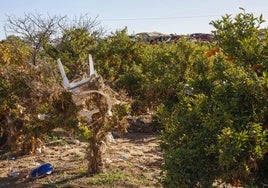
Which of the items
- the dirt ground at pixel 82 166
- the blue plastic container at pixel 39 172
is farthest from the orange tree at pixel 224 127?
the blue plastic container at pixel 39 172

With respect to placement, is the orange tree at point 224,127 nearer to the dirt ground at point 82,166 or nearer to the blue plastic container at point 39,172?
the dirt ground at point 82,166

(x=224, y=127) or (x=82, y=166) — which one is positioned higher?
(x=224, y=127)

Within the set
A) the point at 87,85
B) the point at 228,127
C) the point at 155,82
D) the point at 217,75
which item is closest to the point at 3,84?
the point at 87,85

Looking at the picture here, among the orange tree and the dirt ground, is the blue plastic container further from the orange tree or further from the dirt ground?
the orange tree

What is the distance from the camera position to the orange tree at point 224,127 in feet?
10.0

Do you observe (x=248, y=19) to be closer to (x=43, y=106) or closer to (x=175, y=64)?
(x=43, y=106)

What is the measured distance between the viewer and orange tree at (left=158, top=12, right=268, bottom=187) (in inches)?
120

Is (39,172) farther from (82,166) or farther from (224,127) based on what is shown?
(224,127)

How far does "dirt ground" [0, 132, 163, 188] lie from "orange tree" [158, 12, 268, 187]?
177cm

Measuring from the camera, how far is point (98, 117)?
19.8ft

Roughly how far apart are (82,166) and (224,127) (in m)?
4.05

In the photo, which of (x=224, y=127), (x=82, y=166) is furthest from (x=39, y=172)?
(x=224, y=127)

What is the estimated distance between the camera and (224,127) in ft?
10.6

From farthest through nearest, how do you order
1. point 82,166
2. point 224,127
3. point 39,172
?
point 82,166
point 39,172
point 224,127
